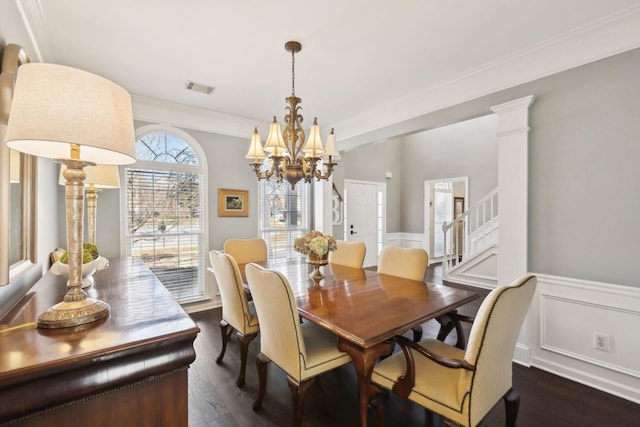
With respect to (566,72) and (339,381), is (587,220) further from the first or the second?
(339,381)

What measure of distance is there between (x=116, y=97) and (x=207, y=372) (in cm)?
228

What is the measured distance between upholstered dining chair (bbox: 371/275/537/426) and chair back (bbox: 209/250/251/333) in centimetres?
108

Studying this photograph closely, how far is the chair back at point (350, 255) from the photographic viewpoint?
319 centimetres

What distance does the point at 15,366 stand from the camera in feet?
2.31

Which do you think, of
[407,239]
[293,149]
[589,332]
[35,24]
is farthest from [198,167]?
[407,239]

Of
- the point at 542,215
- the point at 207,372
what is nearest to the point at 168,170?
the point at 207,372

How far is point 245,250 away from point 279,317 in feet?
6.46

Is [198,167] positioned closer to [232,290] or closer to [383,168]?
[232,290]

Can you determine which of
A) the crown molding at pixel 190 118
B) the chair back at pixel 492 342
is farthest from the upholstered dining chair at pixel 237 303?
the crown molding at pixel 190 118

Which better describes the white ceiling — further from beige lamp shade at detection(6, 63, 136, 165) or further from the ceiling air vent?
beige lamp shade at detection(6, 63, 136, 165)

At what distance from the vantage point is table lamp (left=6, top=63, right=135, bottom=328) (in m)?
0.84

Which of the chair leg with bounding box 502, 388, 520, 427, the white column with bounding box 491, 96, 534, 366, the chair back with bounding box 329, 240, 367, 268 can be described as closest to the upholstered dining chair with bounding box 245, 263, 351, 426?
the chair leg with bounding box 502, 388, 520, 427

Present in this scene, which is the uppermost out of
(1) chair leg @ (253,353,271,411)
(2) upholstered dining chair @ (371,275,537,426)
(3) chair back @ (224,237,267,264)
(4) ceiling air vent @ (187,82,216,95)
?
(4) ceiling air vent @ (187,82,216,95)

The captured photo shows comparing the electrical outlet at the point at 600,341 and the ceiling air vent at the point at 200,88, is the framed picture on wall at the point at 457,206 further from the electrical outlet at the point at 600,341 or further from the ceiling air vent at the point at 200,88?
the ceiling air vent at the point at 200,88
